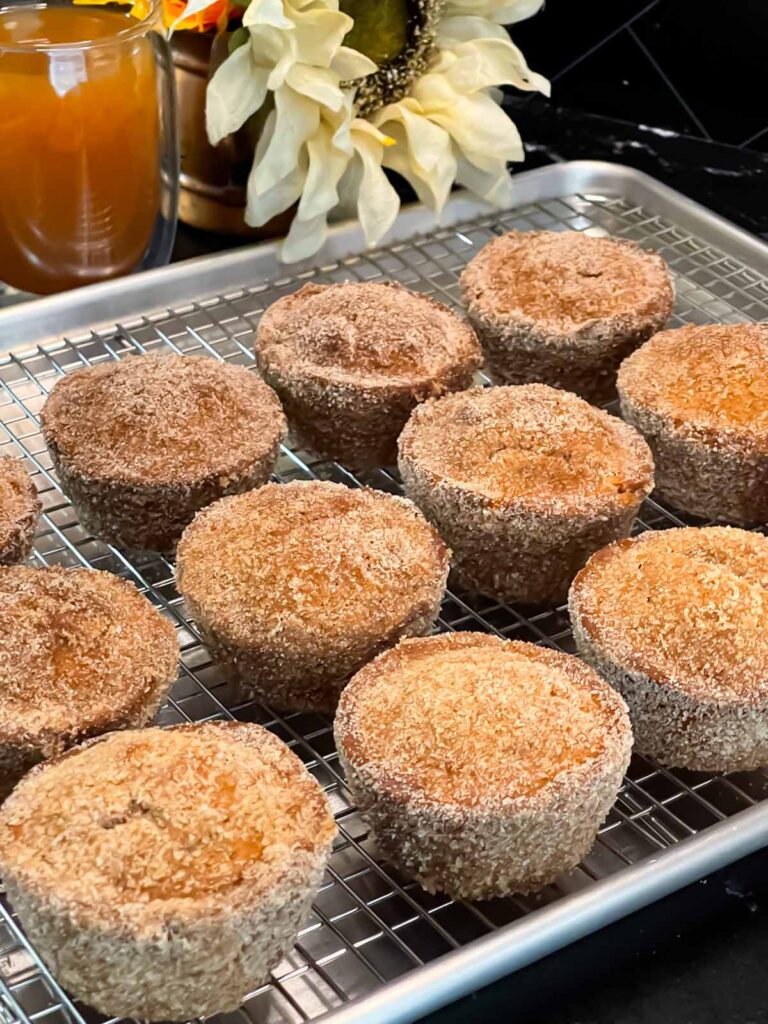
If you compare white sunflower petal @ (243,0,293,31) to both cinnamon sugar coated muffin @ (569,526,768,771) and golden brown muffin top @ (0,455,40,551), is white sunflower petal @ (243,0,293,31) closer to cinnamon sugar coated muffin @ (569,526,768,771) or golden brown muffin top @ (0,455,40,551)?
golden brown muffin top @ (0,455,40,551)

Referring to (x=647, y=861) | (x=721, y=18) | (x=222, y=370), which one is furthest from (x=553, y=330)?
(x=721, y=18)

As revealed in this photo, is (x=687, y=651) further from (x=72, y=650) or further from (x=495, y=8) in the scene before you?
(x=495, y=8)

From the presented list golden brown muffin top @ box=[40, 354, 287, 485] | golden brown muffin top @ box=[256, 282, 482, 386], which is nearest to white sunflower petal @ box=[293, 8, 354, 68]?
golden brown muffin top @ box=[256, 282, 482, 386]

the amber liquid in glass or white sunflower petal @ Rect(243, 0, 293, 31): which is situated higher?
white sunflower petal @ Rect(243, 0, 293, 31)

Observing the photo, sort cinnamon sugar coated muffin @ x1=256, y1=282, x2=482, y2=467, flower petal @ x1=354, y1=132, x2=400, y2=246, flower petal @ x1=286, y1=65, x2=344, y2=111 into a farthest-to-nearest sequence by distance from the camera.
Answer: flower petal @ x1=354, y1=132, x2=400, y2=246
flower petal @ x1=286, y1=65, x2=344, y2=111
cinnamon sugar coated muffin @ x1=256, y1=282, x2=482, y2=467

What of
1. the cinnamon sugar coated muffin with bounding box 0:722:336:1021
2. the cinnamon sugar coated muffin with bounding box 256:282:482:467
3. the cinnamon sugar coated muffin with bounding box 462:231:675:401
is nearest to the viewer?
the cinnamon sugar coated muffin with bounding box 0:722:336:1021
